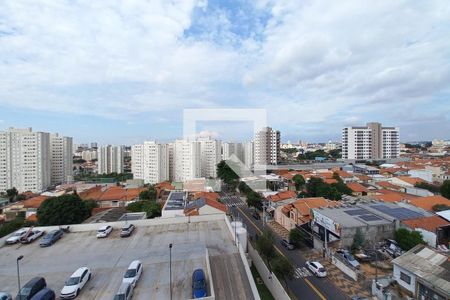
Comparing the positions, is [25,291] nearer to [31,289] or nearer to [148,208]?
[31,289]

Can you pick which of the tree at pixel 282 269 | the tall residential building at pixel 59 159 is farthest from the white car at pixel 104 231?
the tall residential building at pixel 59 159

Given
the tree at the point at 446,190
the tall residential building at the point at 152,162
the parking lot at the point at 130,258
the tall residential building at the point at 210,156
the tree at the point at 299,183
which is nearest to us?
the parking lot at the point at 130,258

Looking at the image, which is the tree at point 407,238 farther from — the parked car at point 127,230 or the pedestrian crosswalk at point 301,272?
the parked car at point 127,230

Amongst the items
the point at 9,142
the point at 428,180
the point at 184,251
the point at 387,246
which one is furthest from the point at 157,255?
the point at 9,142

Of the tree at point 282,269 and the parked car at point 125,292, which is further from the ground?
the parked car at point 125,292

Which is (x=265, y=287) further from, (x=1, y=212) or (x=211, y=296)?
(x=1, y=212)

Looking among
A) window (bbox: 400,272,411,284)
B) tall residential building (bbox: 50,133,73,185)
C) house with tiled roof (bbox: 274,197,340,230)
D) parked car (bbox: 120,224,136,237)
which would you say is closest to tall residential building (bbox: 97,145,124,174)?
tall residential building (bbox: 50,133,73,185)
